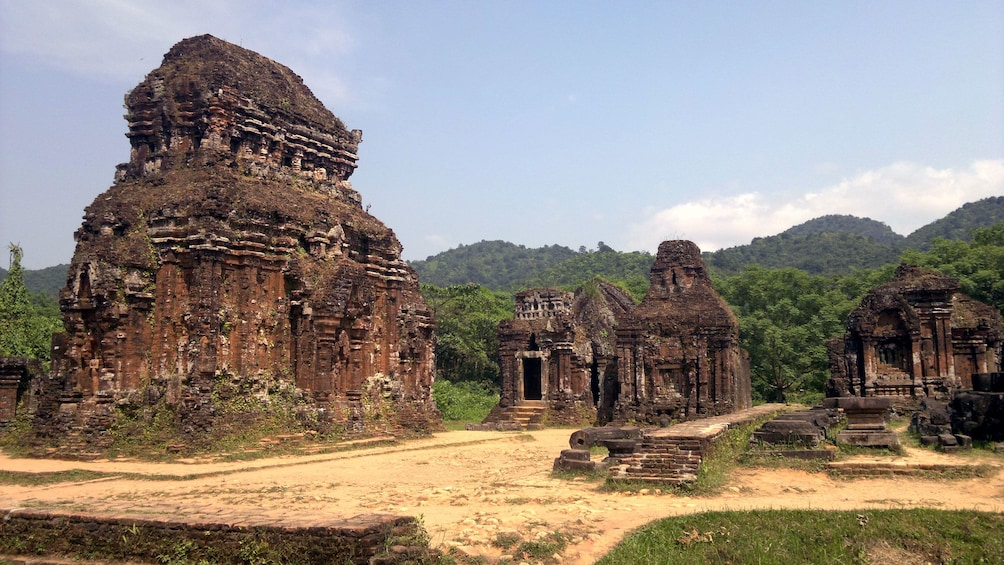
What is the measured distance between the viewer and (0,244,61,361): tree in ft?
90.6

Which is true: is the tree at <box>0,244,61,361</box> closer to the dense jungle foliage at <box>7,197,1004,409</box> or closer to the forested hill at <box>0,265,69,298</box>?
the dense jungle foliage at <box>7,197,1004,409</box>

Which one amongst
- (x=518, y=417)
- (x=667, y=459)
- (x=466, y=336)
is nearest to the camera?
(x=667, y=459)

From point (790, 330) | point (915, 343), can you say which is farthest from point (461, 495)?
point (790, 330)

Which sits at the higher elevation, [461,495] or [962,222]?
[962,222]

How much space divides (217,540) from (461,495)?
14.0ft

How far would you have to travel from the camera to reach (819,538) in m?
8.13

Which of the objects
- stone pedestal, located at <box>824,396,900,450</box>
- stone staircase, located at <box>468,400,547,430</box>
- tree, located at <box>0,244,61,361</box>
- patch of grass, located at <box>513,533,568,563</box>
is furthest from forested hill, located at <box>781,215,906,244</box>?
patch of grass, located at <box>513,533,568,563</box>

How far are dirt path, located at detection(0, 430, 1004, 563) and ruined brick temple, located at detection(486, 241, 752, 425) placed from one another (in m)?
9.43

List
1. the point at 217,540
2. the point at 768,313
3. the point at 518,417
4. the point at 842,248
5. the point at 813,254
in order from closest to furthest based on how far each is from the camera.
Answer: the point at 217,540
the point at 518,417
the point at 768,313
the point at 842,248
the point at 813,254

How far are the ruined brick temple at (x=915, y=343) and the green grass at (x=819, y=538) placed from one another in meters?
14.9

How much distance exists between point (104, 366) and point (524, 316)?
62.8 feet

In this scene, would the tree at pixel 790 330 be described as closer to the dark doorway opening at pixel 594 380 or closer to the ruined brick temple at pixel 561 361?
the ruined brick temple at pixel 561 361

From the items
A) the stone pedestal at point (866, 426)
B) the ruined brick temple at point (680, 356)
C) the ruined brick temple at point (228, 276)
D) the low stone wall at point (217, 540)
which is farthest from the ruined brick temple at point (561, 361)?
the low stone wall at point (217, 540)

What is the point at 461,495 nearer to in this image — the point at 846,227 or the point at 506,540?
the point at 506,540
